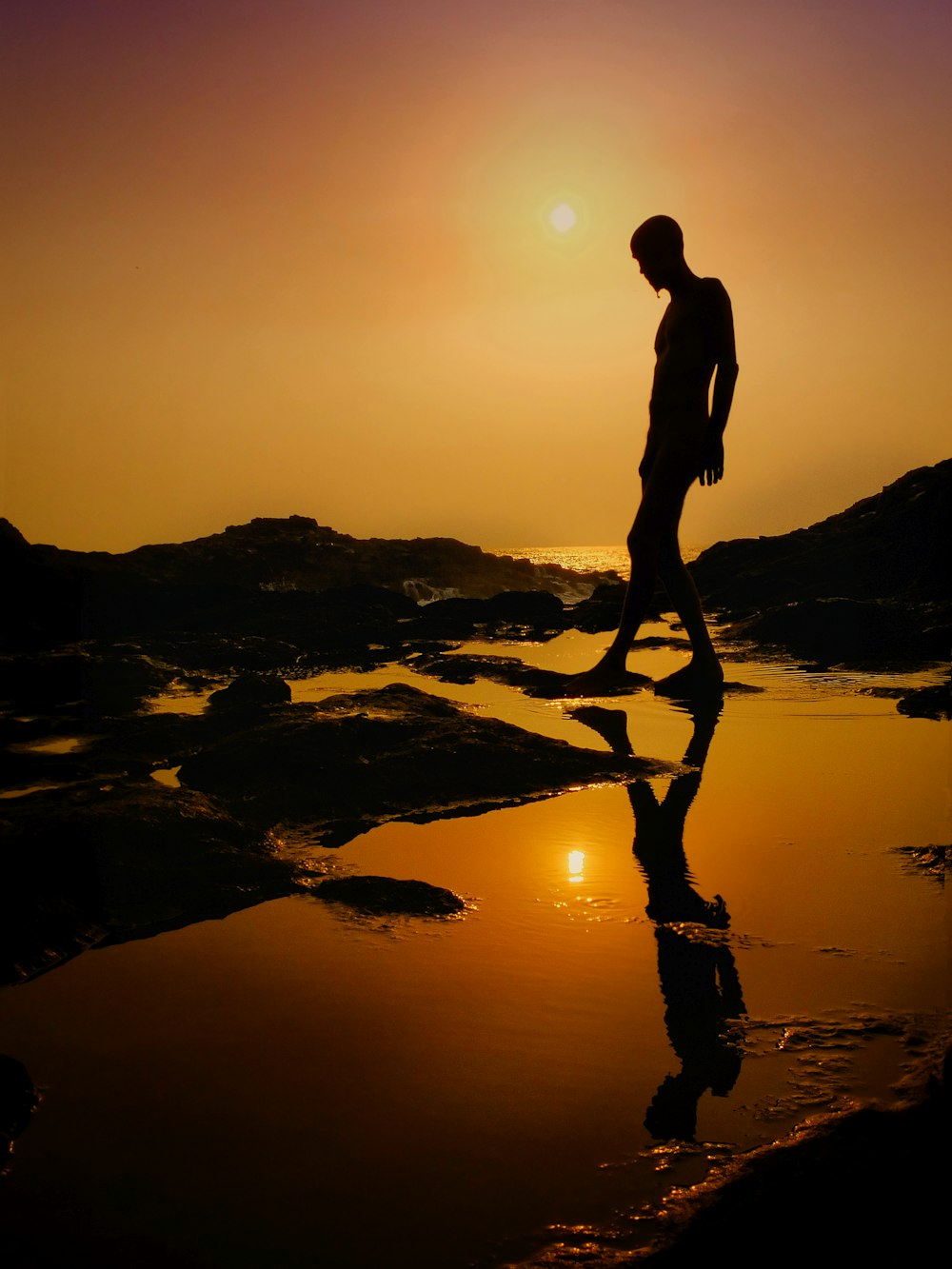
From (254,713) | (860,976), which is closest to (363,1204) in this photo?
(860,976)

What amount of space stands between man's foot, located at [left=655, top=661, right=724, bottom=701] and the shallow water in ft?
10.6

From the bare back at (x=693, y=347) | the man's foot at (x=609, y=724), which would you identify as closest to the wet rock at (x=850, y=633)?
the bare back at (x=693, y=347)

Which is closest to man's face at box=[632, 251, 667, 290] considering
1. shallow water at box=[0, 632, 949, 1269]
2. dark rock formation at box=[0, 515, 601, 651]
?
shallow water at box=[0, 632, 949, 1269]

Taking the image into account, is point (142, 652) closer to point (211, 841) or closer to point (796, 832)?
point (211, 841)

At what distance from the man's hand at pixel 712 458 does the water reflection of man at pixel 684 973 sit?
349 centimetres

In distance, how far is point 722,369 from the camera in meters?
6.86

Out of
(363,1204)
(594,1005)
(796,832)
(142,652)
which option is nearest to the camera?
(363,1204)

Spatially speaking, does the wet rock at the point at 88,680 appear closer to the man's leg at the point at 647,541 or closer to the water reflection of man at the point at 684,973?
the man's leg at the point at 647,541

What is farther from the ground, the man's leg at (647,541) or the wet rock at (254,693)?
the man's leg at (647,541)

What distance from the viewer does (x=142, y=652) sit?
962 centimetres

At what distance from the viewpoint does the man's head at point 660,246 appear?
6.78 meters

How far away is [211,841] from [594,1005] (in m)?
1.46

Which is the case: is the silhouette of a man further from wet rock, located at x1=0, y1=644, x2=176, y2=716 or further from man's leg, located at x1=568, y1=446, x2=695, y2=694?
wet rock, located at x1=0, y1=644, x2=176, y2=716

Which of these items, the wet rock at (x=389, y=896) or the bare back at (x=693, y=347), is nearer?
the wet rock at (x=389, y=896)
